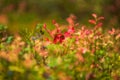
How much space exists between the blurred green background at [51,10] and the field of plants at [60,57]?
6.66 metres

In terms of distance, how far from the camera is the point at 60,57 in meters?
3.47

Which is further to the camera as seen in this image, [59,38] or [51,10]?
[51,10]

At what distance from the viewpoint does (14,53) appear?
3289mm

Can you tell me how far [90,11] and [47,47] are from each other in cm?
815

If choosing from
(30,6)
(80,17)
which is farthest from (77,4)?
(30,6)

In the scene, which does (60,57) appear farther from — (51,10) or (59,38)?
(51,10)

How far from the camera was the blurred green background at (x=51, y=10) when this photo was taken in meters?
11.4

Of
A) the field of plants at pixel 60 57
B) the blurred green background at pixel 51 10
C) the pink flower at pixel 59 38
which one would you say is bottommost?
the field of plants at pixel 60 57

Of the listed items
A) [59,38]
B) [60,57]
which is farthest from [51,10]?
[60,57]

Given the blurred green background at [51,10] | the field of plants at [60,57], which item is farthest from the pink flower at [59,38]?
the blurred green background at [51,10]

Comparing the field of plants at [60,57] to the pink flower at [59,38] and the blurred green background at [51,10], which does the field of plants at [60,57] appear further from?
the blurred green background at [51,10]

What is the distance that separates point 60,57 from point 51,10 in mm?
8888

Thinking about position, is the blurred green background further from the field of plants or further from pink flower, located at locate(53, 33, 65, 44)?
the field of plants

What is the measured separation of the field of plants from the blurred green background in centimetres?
666
